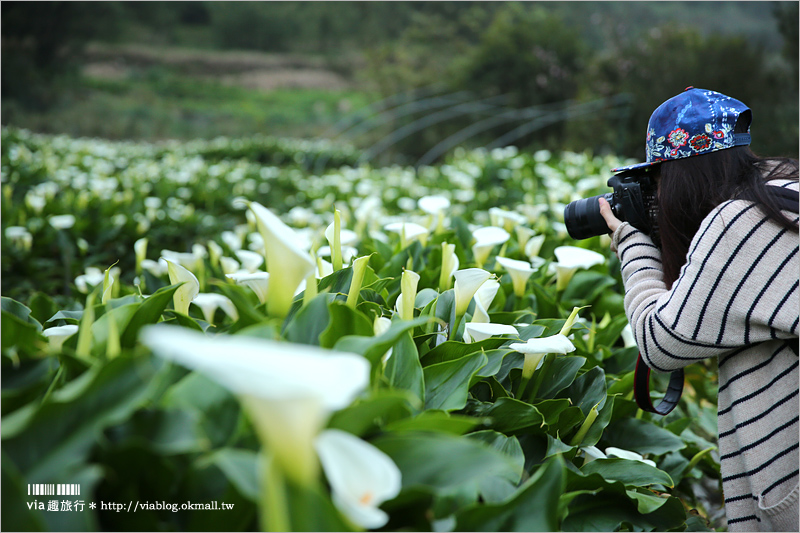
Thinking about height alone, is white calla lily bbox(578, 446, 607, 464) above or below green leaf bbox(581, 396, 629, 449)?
below

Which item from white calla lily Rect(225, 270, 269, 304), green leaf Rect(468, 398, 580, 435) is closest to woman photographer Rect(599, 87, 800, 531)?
green leaf Rect(468, 398, 580, 435)

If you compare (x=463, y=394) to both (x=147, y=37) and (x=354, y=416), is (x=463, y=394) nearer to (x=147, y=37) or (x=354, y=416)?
(x=354, y=416)

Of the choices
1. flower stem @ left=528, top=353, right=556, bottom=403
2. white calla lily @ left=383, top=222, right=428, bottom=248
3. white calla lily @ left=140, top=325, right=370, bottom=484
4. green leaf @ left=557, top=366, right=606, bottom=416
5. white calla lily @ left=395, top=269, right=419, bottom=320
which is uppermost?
white calla lily @ left=140, top=325, right=370, bottom=484

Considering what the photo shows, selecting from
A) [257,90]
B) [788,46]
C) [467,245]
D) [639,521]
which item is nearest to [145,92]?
[257,90]

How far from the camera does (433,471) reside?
0.69 metres

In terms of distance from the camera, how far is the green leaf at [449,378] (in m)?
0.99

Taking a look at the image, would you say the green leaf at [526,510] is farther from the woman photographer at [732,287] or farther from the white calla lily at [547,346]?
the woman photographer at [732,287]

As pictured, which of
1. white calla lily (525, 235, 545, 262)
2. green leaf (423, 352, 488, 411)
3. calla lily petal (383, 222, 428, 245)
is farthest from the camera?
white calla lily (525, 235, 545, 262)

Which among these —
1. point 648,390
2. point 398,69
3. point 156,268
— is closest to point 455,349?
point 648,390

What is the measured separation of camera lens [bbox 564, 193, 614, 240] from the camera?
149 centimetres

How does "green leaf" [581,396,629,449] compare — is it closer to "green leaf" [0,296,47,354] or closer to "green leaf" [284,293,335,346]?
"green leaf" [284,293,335,346]

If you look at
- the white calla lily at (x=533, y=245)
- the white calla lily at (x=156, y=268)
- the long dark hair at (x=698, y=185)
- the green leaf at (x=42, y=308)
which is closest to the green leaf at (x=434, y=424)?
the long dark hair at (x=698, y=185)

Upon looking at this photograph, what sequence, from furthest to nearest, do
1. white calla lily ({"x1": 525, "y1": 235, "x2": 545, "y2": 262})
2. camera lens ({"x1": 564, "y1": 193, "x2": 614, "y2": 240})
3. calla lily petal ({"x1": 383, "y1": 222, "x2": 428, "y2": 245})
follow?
white calla lily ({"x1": 525, "y1": 235, "x2": 545, "y2": 262}) → calla lily petal ({"x1": 383, "y1": 222, "x2": 428, "y2": 245}) → camera lens ({"x1": 564, "y1": 193, "x2": 614, "y2": 240})

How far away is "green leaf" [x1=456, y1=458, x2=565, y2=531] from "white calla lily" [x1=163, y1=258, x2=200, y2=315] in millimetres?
677
